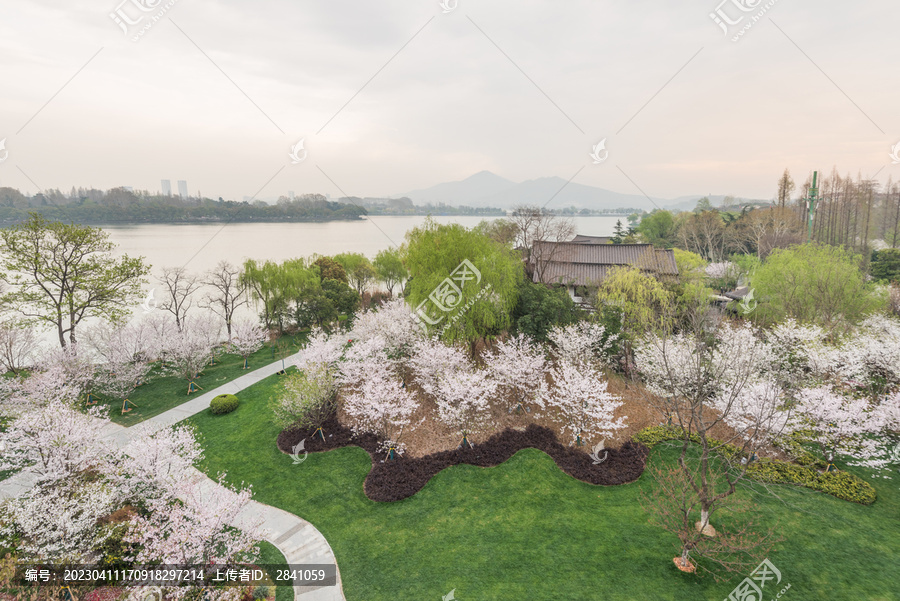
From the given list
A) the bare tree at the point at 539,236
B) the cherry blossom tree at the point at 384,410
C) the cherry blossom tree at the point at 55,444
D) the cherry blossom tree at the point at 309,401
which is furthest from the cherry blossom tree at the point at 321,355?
the bare tree at the point at 539,236

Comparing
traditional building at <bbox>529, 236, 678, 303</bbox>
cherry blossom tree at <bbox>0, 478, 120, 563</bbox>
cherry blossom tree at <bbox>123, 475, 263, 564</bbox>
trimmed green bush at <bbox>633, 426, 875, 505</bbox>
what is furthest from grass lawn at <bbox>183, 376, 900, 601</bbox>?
traditional building at <bbox>529, 236, 678, 303</bbox>

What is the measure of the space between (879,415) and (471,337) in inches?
613

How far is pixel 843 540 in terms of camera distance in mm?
9906

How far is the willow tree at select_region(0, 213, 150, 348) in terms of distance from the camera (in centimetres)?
1948

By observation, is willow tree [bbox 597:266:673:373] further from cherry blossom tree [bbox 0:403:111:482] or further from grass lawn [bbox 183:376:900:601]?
cherry blossom tree [bbox 0:403:111:482]

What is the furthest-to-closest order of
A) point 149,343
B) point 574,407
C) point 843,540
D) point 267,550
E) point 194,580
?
1. point 149,343
2. point 574,407
3. point 267,550
4. point 843,540
5. point 194,580

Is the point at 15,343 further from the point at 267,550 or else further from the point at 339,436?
the point at 267,550

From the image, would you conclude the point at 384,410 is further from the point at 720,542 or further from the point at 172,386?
the point at 172,386

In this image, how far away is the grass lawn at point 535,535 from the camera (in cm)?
898

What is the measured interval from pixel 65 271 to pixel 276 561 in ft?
73.6

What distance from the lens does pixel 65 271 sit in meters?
20.8

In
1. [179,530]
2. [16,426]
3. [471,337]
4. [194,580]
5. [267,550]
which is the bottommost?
[267,550]

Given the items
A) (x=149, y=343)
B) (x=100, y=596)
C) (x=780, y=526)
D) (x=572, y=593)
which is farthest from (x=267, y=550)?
(x=149, y=343)

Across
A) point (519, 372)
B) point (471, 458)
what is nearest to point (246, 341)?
point (471, 458)
